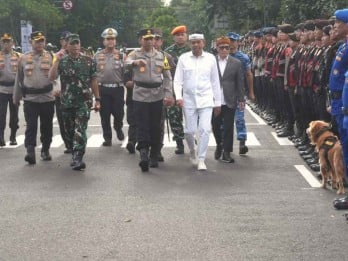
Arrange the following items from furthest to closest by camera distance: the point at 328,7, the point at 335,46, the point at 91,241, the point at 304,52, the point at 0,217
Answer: the point at 328,7, the point at 304,52, the point at 335,46, the point at 0,217, the point at 91,241

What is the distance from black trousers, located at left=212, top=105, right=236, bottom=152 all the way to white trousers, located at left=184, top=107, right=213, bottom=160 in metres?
0.77

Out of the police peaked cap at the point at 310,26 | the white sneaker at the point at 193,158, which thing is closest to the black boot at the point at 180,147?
the white sneaker at the point at 193,158

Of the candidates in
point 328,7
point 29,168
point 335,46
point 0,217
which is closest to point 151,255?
point 0,217

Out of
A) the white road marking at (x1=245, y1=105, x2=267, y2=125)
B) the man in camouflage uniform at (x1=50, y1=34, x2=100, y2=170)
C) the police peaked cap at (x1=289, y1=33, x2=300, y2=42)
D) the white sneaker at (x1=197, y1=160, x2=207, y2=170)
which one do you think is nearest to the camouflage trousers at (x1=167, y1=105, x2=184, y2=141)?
the white sneaker at (x1=197, y1=160, x2=207, y2=170)

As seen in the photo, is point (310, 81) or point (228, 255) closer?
point (228, 255)

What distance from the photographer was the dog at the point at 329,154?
28.6ft

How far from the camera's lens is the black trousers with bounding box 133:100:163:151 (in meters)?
10.9

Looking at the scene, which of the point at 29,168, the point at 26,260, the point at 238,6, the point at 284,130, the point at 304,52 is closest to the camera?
the point at 26,260

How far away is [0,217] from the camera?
782cm

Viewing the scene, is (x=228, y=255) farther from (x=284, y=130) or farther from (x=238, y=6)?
(x=238, y=6)

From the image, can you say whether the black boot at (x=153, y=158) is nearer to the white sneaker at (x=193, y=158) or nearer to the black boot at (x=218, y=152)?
the white sneaker at (x=193, y=158)

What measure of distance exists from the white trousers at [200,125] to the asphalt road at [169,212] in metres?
0.37

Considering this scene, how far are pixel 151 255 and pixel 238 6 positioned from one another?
4369 cm

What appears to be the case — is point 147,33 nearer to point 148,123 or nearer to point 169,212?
point 148,123
